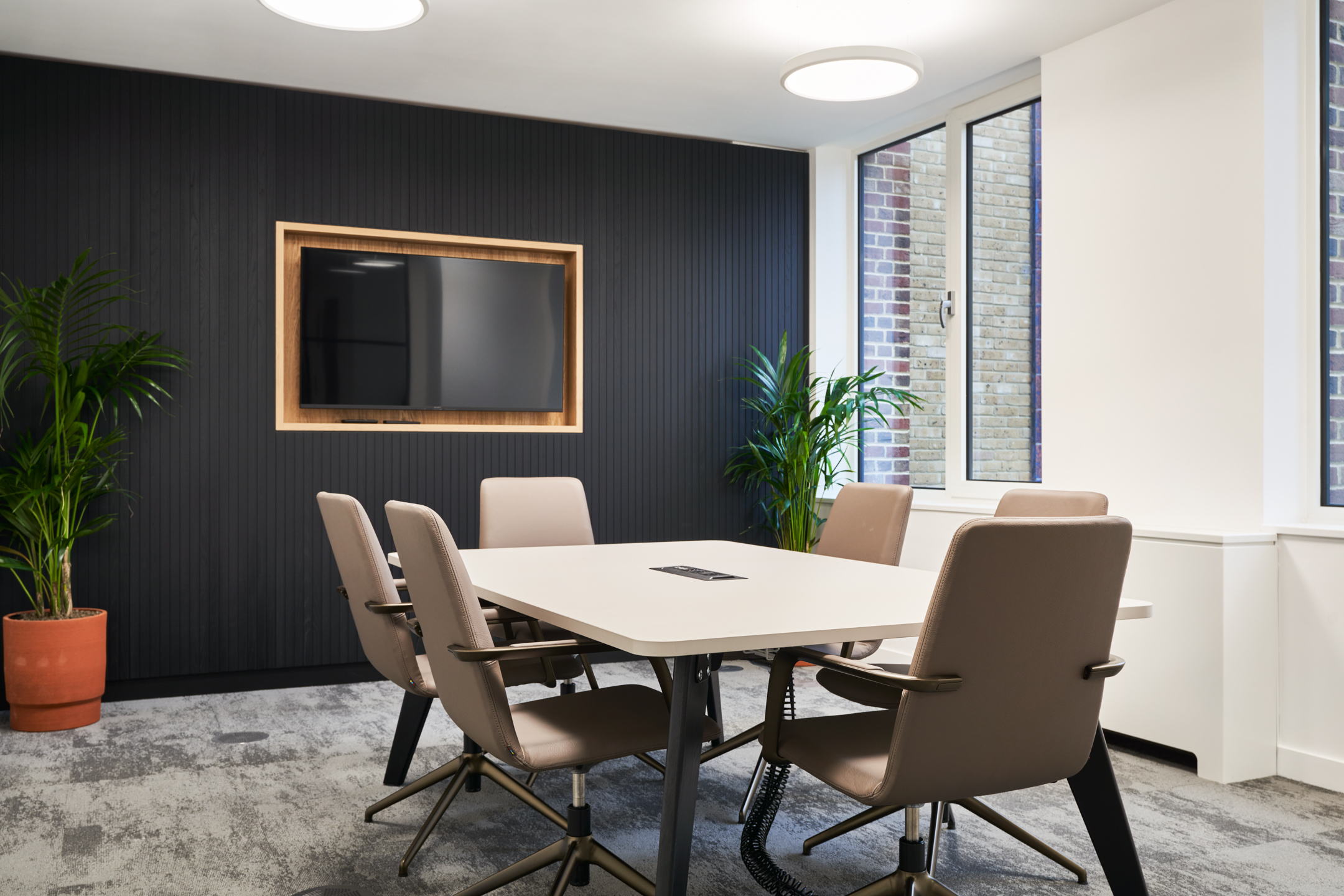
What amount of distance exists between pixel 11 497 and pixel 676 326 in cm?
336

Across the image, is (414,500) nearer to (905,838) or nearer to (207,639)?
(207,639)

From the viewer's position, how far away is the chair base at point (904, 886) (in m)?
2.23

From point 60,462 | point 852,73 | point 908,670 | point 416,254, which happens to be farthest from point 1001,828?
point 416,254

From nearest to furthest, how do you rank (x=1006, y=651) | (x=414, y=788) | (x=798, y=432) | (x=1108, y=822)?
1. (x=1006, y=651)
2. (x=1108, y=822)
3. (x=414, y=788)
4. (x=798, y=432)

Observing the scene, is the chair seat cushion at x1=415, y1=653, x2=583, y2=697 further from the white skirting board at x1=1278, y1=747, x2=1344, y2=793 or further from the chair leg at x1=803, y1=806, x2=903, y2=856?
the white skirting board at x1=1278, y1=747, x2=1344, y2=793

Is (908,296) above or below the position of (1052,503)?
above

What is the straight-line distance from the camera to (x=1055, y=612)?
195 cm

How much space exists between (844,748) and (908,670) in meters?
0.42

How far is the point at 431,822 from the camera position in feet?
9.12

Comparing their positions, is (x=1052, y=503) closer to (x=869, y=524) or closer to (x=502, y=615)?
(x=869, y=524)

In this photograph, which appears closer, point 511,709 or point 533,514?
point 511,709

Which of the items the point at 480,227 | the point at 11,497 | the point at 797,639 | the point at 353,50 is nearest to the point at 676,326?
the point at 480,227

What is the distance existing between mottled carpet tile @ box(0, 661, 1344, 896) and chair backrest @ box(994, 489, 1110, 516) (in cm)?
93

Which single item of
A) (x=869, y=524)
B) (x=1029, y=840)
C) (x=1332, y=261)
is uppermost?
(x=1332, y=261)
